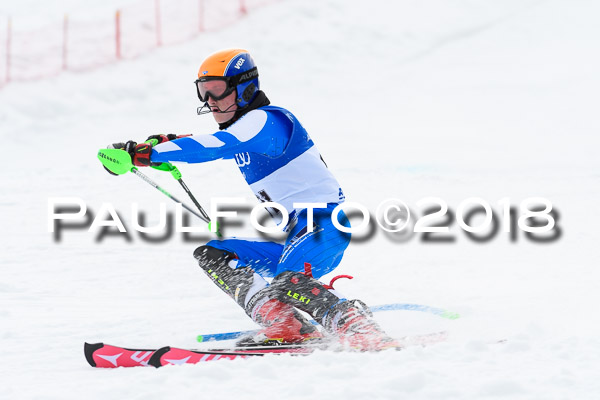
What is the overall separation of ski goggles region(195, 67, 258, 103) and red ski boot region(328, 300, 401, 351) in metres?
1.35

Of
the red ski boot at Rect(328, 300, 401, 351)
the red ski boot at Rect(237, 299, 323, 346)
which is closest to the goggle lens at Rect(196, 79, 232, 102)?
the red ski boot at Rect(237, 299, 323, 346)

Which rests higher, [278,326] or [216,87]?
[216,87]

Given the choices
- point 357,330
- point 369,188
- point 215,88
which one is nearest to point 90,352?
point 357,330

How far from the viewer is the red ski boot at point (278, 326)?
13.3 feet

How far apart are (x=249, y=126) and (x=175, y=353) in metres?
1.19

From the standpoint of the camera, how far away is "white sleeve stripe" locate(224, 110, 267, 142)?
385cm

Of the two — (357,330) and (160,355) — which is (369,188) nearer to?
(357,330)

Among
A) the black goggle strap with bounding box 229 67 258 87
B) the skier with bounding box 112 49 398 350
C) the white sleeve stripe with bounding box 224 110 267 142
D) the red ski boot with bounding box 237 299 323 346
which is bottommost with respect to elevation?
the red ski boot with bounding box 237 299 323 346

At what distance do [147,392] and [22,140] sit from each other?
11.9 m

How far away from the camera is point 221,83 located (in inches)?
167

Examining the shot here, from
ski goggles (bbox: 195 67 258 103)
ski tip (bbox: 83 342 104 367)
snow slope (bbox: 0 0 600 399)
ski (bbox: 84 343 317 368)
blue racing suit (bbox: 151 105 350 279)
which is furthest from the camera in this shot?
ski goggles (bbox: 195 67 258 103)

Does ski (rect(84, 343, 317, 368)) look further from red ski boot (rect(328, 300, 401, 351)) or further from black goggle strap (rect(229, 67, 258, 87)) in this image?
black goggle strap (rect(229, 67, 258, 87))

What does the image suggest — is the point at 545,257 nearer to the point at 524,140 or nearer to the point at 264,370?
the point at 264,370

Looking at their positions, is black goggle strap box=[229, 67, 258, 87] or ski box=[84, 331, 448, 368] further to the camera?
black goggle strap box=[229, 67, 258, 87]
